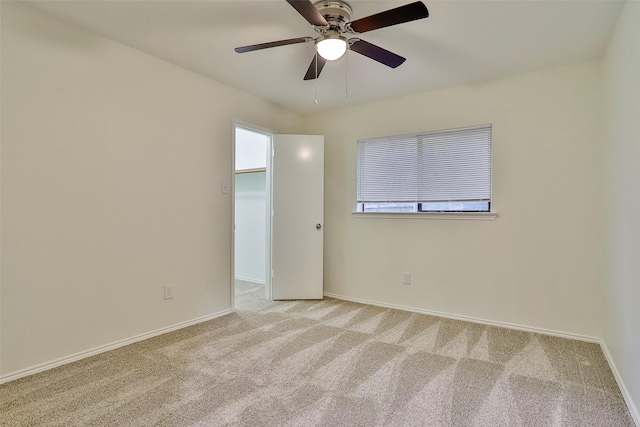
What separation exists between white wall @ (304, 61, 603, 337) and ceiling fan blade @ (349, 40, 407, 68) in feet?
4.58

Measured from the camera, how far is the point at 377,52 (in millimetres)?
2156

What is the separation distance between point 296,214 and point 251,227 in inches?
48.7

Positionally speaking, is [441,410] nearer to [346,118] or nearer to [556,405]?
[556,405]

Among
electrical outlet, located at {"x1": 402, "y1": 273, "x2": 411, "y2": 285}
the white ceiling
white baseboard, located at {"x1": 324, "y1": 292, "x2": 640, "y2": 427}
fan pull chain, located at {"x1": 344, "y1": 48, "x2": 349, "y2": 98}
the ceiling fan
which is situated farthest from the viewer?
electrical outlet, located at {"x1": 402, "y1": 273, "x2": 411, "y2": 285}

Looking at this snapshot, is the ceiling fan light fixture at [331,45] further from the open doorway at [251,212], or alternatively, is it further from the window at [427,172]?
the open doorway at [251,212]

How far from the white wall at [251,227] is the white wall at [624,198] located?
147 inches

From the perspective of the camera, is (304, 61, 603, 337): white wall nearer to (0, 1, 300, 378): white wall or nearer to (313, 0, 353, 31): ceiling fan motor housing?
(313, 0, 353, 31): ceiling fan motor housing

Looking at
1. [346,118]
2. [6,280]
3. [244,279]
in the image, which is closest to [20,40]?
[6,280]

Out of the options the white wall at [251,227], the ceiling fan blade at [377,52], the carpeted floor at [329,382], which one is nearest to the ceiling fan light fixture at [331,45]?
the ceiling fan blade at [377,52]

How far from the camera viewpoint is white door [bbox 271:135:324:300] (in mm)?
3953

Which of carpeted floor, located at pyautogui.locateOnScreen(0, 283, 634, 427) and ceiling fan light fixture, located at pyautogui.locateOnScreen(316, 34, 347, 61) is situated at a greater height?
ceiling fan light fixture, located at pyautogui.locateOnScreen(316, 34, 347, 61)

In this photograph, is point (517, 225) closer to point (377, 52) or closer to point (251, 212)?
point (377, 52)

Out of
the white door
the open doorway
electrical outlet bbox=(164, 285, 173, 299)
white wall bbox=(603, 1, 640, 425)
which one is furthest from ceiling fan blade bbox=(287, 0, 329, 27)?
the open doorway

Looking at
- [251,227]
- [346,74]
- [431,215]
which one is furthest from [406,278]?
[251,227]
